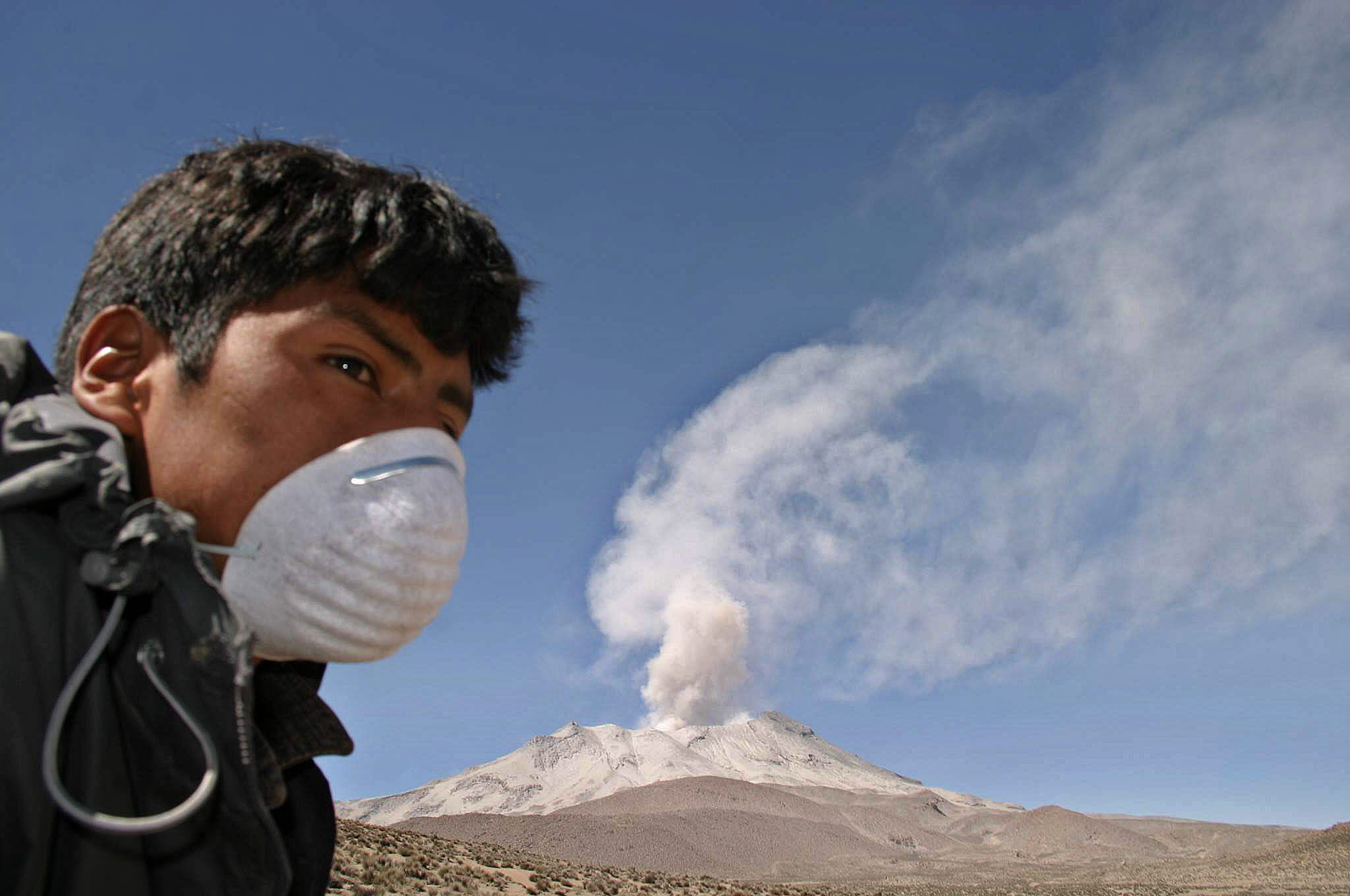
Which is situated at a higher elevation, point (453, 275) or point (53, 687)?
point (453, 275)

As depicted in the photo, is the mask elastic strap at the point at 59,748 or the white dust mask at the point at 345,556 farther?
the white dust mask at the point at 345,556

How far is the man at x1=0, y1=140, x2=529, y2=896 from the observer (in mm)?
1046

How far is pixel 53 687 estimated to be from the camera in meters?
1.02

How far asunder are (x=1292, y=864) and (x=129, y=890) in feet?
270

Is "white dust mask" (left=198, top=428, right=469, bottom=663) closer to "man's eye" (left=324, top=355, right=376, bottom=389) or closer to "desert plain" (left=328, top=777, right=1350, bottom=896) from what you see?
"man's eye" (left=324, top=355, right=376, bottom=389)

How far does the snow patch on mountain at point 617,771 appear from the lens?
152625 mm

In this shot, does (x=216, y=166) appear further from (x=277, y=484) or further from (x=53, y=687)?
(x=53, y=687)

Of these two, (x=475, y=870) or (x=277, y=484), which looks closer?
(x=277, y=484)

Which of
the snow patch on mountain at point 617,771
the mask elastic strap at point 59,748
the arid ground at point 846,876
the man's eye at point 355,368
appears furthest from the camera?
the snow patch on mountain at point 617,771

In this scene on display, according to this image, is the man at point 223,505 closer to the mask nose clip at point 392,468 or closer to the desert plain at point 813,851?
the mask nose clip at point 392,468

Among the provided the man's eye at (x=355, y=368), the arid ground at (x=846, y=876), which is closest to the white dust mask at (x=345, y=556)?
the man's eye at (x=355, y=368)

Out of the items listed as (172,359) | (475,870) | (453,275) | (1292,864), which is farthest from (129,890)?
(1292,864)

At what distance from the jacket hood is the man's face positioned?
13 cm

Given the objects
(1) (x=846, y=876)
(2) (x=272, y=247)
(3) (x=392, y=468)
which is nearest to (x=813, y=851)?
(1) (x=846, y=876)
